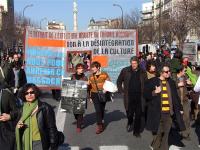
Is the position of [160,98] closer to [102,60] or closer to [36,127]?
[36,127]

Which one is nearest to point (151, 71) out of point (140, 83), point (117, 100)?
point (140, 83)

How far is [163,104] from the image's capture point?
9.00m

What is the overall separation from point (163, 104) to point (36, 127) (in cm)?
344

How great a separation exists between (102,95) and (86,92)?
0.36 m

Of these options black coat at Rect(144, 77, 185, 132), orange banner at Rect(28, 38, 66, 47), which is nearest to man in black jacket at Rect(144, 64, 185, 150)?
black coat at Rect(144, 77, 185, 132)

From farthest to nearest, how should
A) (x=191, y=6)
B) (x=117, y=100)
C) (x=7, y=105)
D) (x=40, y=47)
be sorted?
(x=191, y=6)
(x=117, y=100)
(x=40, y=47)
(x=7, y=105)

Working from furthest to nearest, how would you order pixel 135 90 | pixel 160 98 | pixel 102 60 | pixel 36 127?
pixel 102 60
pixel 135 90
pixel 160 98
pixel 36 127

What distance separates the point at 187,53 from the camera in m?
51.0

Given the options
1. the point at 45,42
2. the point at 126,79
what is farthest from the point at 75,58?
the point at 126,79

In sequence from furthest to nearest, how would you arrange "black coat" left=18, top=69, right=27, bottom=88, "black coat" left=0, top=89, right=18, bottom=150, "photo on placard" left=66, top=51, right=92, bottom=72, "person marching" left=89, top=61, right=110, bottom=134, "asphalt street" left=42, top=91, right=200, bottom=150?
"photo on placard" left=66, top=51, right=92, bottom=72 → "black coat" left=18, top=69, right=27, bottom=88 → "person marching" left=89, top=61, right=110, bottom=134 → "asphalt street" left=42, top=91, right=200, bottom=150 → "black coat" left=0, top=89, right=18, bottom=150

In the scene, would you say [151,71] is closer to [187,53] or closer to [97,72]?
[97,72]

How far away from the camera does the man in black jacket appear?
8.95m

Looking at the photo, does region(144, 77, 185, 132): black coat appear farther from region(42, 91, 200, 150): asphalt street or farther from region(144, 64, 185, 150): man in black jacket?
region(42, 91, 200, 150): asphalt street

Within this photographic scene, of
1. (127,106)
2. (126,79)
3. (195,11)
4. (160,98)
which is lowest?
(127,106)
